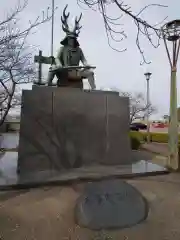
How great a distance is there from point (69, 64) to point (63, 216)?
4851 millimetres

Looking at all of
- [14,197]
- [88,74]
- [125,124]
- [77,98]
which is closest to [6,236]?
[14,197]

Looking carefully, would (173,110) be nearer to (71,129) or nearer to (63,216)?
(71,129)

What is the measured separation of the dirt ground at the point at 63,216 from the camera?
3590 mm

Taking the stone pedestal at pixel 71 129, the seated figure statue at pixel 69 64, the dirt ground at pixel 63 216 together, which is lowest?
the dirt ground at pixel 63 216

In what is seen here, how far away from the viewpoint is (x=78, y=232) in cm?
365

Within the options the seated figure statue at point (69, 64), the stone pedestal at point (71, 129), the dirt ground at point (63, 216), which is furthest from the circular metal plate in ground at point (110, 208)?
the seated figure statue at point (69, 64)

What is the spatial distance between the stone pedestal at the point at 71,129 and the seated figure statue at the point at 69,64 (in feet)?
2.47

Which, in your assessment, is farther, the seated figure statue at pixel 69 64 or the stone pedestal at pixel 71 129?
the seated figure statue at pixel 69 64

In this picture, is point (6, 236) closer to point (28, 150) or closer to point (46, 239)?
point (46, 239)

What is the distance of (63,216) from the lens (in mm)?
4051

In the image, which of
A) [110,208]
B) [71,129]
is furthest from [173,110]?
[110,208]

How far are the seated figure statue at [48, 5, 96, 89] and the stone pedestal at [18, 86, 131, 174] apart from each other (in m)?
0.75

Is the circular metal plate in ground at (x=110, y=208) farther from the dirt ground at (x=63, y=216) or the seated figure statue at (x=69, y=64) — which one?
the seated figure statue at (x=69, y=64)

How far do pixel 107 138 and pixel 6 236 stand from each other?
4.24m
